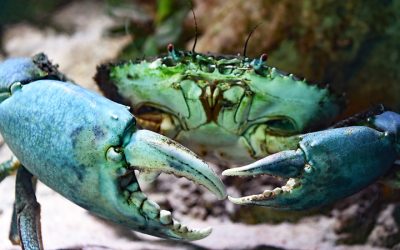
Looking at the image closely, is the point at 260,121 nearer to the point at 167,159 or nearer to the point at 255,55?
the point at 167,159

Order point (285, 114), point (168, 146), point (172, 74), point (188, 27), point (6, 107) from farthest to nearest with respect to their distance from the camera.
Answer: point (188, 27) → point (285, 114) → point (172, 74) → point (6, 107) → point (168, 146)

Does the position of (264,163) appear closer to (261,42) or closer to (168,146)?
(168,146)

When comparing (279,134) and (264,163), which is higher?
(279,134)

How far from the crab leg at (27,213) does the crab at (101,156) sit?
0.45m

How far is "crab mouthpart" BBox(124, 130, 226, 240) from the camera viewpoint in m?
2.13

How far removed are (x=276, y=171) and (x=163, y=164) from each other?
1.62 ft

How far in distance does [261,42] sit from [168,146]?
2459 mm

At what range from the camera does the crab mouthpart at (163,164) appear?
2135 mm

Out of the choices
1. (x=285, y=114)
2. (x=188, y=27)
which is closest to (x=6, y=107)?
(x=285, y=114)

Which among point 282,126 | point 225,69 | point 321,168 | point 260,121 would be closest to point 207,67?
point 225,69

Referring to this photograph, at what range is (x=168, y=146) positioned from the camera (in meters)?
2.14

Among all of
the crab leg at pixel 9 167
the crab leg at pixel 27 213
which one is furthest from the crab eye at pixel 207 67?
the crab leg at pixel 9 167

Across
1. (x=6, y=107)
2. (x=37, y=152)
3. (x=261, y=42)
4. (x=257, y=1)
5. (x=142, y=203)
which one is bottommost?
(x=142, y=203)

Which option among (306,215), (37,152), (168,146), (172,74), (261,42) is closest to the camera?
(168,146)
